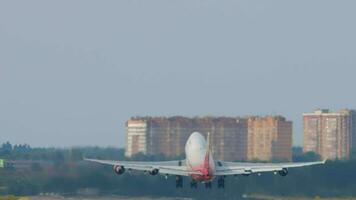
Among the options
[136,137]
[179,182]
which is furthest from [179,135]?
[179,182]

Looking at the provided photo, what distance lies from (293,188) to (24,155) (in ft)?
98.7

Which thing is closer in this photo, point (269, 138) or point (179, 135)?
point (179, 135)

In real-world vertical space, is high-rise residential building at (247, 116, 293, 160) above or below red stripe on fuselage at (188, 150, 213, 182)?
above

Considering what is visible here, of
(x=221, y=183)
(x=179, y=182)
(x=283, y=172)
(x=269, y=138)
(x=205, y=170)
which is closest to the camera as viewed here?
(x=205, y=170)

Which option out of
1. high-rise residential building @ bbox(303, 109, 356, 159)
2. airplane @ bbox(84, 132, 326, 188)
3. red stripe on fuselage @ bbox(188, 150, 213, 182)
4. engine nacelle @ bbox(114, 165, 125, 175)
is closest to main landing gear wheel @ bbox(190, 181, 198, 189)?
airplane @ bbox(84, 132, 326, 188)

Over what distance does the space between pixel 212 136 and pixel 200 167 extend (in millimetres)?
60124

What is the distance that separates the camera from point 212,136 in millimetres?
164750

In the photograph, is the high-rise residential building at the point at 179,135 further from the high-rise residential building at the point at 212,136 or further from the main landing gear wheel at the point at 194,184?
the main landing gear wheel at the point at 194,184

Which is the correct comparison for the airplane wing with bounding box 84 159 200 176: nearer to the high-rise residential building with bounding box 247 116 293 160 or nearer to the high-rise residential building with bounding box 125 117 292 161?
the high-rise residential building with bounding box 125 117 292 161

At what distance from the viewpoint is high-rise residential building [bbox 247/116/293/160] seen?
158 meters

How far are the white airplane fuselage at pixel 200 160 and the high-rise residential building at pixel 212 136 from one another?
108ft

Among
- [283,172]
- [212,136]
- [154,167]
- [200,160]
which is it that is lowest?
[283,172]

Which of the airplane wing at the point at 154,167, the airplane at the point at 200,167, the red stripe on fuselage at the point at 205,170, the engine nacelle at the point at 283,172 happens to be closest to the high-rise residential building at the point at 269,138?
the airplane at the point at 200,167

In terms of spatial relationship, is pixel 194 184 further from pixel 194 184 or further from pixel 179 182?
pixel 179 182
